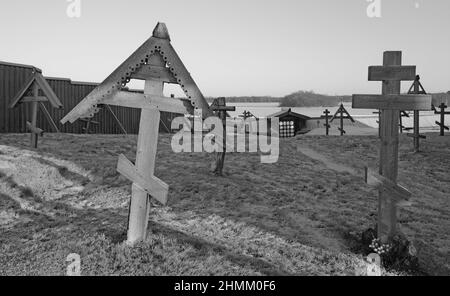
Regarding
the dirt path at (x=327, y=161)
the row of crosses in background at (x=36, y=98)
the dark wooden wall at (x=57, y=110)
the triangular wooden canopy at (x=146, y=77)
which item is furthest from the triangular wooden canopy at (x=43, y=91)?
the dirt path at (x=327, y=161)

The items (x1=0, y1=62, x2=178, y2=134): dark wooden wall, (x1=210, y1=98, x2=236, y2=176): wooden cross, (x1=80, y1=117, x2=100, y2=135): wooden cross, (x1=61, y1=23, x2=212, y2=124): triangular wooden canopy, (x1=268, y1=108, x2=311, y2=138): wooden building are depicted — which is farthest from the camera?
(x1=268, y1=108, x2=311, y2=138): wooden building

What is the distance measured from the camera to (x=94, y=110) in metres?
5.13

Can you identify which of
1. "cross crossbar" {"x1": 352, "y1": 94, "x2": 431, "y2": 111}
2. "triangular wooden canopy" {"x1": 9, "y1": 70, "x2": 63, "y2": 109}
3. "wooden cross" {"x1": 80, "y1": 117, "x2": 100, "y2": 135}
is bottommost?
"wooden cross" {"x1": 80, "y1": 117, "x2": 100, "y2": 135}

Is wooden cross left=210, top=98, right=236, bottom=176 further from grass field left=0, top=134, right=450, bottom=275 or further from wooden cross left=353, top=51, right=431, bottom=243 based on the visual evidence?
wooden cross left=353, top=51, right=431, bottom=243

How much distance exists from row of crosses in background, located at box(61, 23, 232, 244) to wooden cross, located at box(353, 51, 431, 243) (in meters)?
2.94

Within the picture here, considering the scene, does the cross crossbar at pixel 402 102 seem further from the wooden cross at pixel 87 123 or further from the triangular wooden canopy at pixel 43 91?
the wooden cross at pixel 87 123

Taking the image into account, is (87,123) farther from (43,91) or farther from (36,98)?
(43,91)

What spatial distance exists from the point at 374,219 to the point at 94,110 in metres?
6.06

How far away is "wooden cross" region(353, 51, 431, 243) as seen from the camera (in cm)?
593

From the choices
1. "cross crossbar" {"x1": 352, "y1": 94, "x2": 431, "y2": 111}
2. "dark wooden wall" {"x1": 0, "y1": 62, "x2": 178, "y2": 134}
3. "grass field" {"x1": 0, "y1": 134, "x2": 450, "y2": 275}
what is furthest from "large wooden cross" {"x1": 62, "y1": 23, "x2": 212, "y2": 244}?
"dark wooden wall" {"x1": 0, "y1": 62, "x2": 178, "y2": 134}

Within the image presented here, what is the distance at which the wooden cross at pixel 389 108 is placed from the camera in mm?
5930

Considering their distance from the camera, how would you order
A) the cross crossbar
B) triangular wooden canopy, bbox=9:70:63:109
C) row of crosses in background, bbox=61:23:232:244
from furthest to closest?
triangular wooden canopy, bbox=9:70:63:109, the cross crossbar, row of crosses in background, bbox=61:23:232:244

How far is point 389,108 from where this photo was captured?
5.98 meters
